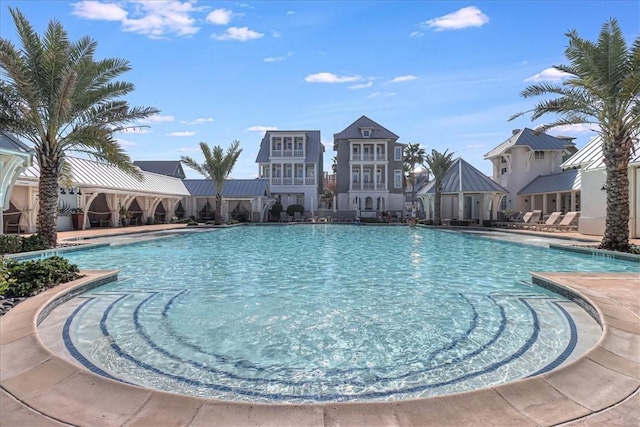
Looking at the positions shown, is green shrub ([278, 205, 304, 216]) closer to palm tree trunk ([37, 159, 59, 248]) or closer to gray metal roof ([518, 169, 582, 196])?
gray metal roof ([518, 169, 582, 196])

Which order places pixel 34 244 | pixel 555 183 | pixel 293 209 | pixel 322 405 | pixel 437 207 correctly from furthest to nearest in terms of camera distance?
pixel 293 209 < pixel 555 183 < pixel 437 207 < pixel 34 244 < pixel 322 405

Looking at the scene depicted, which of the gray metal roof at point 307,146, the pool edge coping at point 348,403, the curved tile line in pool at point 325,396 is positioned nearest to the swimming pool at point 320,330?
the curved tile line in pool at point 325,396

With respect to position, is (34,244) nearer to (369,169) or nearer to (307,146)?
(307,146)

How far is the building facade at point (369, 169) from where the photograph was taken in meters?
41.9

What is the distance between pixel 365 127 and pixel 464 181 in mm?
15490

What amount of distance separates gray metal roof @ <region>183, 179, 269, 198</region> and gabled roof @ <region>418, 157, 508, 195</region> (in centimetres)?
1548

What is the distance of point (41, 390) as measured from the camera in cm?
325

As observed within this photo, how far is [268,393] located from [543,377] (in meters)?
2.59

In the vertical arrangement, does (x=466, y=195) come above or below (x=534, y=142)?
below

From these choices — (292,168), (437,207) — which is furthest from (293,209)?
(437,207)

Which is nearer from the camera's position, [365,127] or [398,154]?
[365,127]

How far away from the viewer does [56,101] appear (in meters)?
13.3

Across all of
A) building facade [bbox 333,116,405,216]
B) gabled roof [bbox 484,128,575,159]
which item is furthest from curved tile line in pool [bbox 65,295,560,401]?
building facade [bbox 333,116,405,216]

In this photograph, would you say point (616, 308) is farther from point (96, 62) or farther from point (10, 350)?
point (96, 62)
